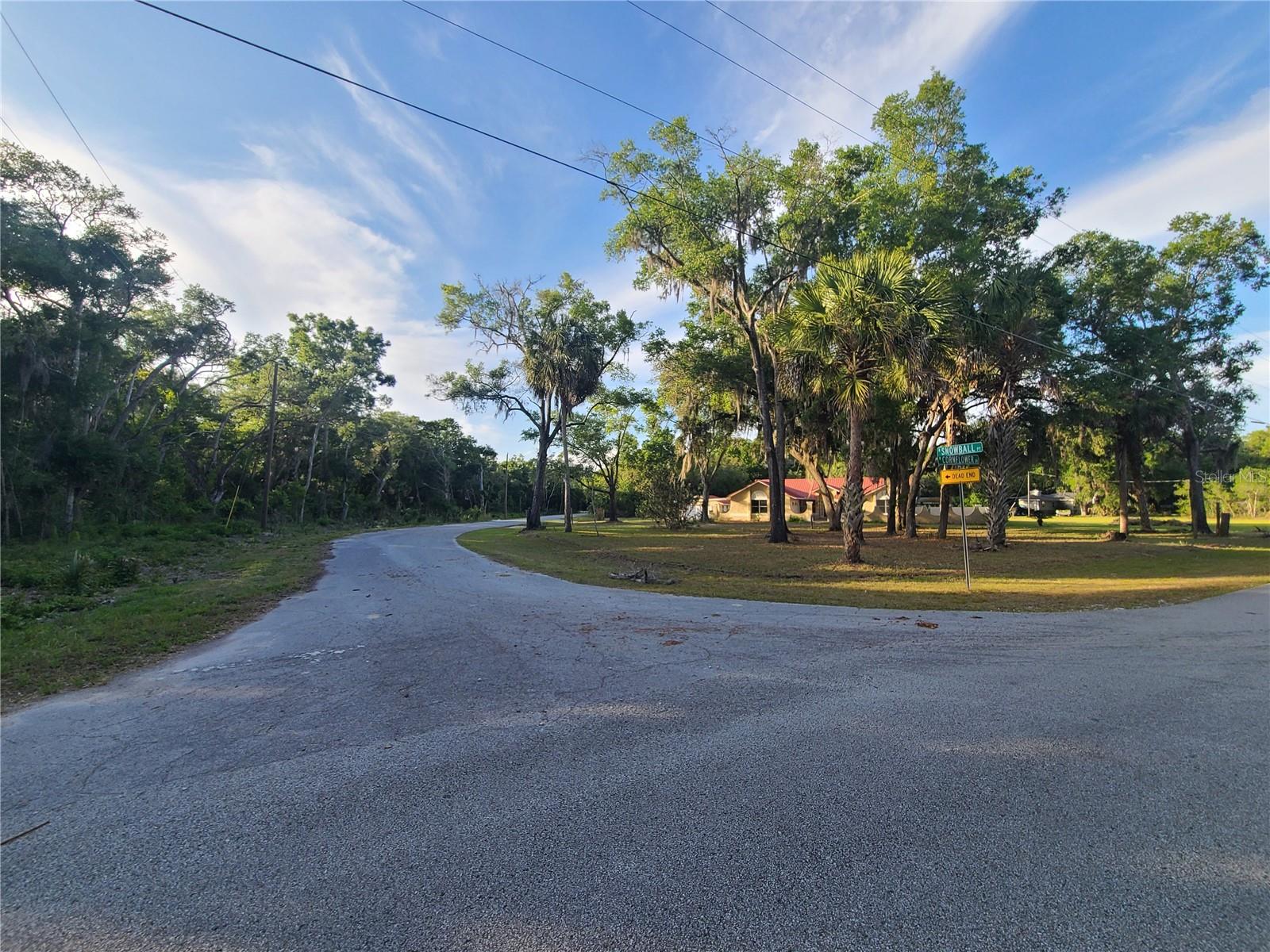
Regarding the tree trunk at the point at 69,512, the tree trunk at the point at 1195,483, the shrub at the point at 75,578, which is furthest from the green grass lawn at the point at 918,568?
the tree trunk at the point at 69,512

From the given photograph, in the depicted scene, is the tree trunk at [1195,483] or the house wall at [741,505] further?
the house wall at [741,505]

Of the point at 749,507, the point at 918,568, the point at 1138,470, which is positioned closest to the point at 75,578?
the point at 918,568

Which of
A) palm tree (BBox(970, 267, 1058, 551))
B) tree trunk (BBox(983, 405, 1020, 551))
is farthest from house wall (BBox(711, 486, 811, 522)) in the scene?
tree trunk (BBox(983, 405, 1020, 551))

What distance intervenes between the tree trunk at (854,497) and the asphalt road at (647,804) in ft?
29.7

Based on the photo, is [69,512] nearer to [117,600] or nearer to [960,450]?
[117,600]

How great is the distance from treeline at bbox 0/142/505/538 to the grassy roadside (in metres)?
3.60

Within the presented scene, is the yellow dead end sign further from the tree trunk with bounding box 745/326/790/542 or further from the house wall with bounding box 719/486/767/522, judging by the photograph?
the house wall with bounding box 719/486/767/522

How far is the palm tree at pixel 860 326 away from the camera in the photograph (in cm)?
1335

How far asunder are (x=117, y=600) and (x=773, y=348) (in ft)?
61.3

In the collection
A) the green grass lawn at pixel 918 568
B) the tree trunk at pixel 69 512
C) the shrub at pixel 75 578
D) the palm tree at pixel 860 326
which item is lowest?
the green grass lawn at pixel 918 568

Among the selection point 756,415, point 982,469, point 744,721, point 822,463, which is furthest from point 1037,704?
point 822,463

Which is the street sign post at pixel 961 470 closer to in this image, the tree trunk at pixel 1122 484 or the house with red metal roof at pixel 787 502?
the tree trunk at pixel 1122 484

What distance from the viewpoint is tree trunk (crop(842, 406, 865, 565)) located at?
14.6m

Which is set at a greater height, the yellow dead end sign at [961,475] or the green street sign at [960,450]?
the green street sign at [960,450]
